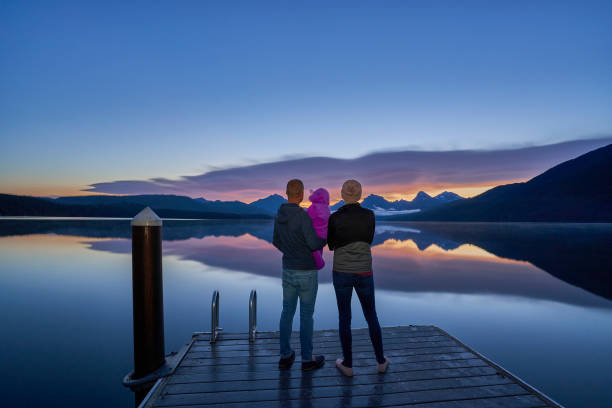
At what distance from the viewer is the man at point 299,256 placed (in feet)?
13.5

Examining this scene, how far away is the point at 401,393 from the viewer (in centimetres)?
391

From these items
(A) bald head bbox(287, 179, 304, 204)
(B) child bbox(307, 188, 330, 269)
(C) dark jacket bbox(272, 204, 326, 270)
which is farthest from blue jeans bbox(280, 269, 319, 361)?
(A) bald head bbox(287, 179, 304, 204)

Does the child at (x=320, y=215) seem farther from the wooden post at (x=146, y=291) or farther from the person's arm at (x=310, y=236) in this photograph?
the wooden post at (x=146, y=291)

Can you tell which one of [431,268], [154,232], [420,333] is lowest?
[431,268]

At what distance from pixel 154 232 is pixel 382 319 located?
729 cm

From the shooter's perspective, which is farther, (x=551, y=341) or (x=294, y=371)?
(x=551, y=341)

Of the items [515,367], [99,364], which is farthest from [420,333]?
[99,364]

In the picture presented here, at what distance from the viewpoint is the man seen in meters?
4.12

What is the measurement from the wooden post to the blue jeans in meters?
Answer: 1.75

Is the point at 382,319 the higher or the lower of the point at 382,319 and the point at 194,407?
the lower

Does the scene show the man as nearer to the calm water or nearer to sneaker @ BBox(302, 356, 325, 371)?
sneaker @ BBox(302, 356, 325, 371)

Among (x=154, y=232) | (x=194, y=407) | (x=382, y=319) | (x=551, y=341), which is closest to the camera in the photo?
(x=194, y=407)

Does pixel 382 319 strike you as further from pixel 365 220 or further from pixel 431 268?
pixel 431 268

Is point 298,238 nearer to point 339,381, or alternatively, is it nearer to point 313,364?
point 313,364
